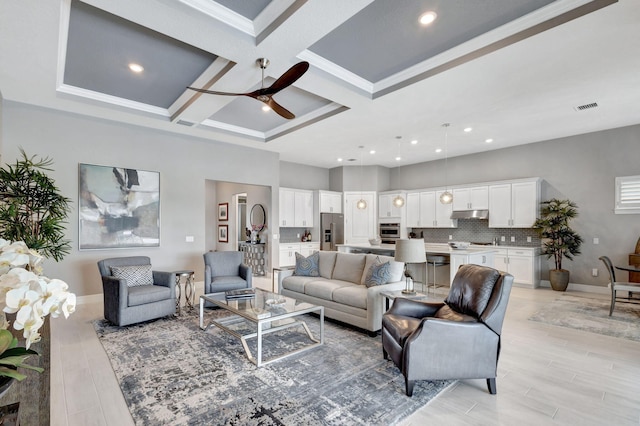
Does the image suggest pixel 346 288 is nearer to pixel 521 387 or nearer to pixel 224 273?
pixel 521 387

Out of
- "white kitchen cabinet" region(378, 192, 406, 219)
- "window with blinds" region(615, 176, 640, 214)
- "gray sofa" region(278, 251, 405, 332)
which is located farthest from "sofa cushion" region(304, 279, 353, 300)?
"window with blinds" region(615, 176, 640, 214)

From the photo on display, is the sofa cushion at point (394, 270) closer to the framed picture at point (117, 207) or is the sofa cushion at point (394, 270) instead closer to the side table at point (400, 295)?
the side table at point (400, 295)

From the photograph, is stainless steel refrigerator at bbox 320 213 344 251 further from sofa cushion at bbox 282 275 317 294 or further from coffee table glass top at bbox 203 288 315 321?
coffee table glass top at bbox 203 288 315 321

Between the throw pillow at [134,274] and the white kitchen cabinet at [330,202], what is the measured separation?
5.29 meters

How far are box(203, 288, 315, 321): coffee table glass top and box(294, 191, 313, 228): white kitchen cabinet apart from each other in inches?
186

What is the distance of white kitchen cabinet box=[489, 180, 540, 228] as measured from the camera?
6703 millimetres

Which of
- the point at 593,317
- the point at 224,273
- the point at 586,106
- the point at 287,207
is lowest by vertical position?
the point at 593,317

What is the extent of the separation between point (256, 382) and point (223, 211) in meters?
7.45

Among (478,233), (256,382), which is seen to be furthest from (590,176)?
(256,382)

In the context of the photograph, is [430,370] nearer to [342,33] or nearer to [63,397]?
[63,397]

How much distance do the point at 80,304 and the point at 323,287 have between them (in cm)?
402

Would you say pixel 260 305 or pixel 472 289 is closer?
pixel 472 289

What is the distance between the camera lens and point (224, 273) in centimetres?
517

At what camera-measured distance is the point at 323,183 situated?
991 centimetres
